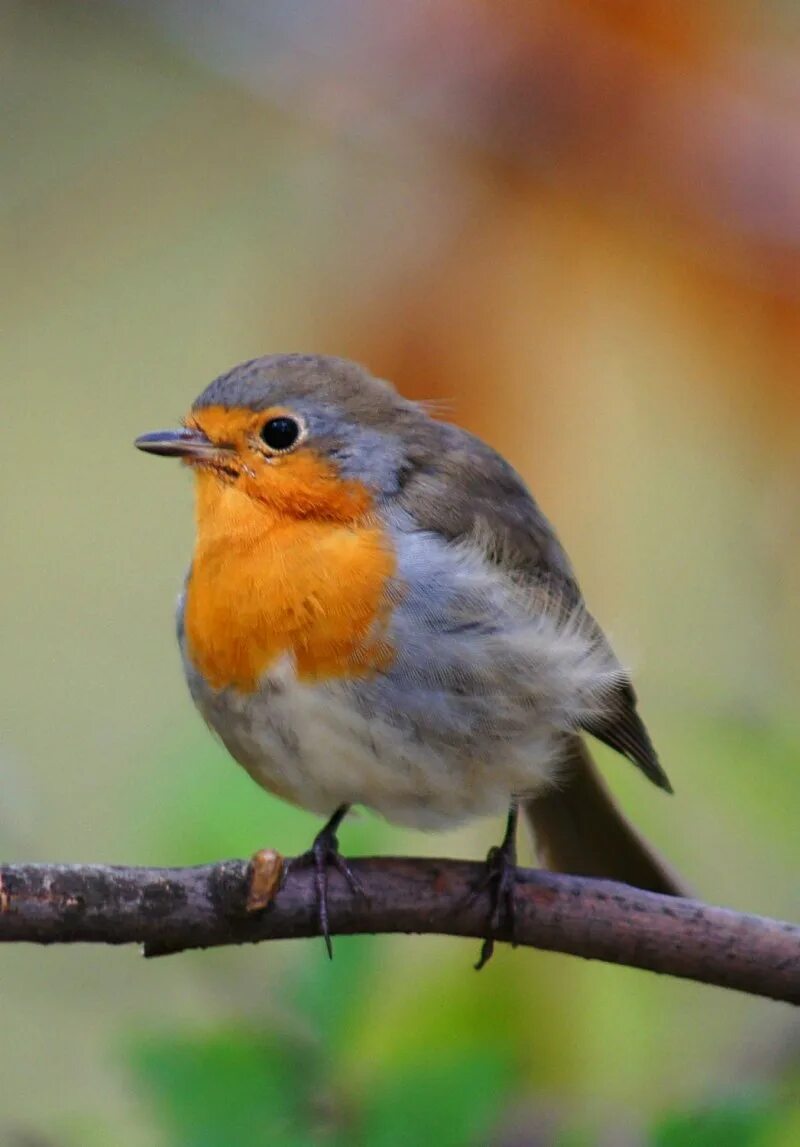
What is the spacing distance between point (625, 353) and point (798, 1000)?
1264mm

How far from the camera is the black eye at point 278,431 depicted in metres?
3.21

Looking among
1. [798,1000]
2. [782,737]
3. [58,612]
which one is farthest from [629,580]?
[58,612]

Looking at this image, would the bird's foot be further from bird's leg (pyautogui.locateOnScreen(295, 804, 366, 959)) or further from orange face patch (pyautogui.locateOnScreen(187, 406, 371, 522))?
orange face patch (pyautogui.locateOnScreen(187, 406, 371, 522))

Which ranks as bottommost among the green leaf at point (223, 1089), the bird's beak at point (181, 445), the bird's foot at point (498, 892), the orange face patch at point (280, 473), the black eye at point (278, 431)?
the green leaf at point (223, 1089)

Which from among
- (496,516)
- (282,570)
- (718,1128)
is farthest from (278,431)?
(718,1128)

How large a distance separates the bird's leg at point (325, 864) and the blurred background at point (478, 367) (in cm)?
4

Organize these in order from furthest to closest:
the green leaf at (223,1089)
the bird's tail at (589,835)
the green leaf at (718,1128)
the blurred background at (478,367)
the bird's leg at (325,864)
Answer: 1. the bird's tail at (589,835)
2. the bird's leg at (325,864)
3. the blurred background at (478,367)
4. the green leaf at (223,1089)
5. the green leaf at (718,1128)

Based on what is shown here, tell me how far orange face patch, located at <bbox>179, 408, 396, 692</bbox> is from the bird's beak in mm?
23

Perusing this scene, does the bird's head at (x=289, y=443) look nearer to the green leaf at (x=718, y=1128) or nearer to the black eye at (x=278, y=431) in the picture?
the black eye at (x=278, y=431)

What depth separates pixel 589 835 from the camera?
11.3 feet

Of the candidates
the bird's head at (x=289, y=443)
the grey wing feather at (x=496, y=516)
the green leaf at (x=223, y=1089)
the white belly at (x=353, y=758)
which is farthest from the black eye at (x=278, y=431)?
the green leaf at (x=223, y=1089)

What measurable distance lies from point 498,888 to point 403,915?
0.22 m

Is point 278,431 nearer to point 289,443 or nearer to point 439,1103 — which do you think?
Answer: point 289,443

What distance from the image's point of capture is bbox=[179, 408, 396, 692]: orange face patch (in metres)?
2.94
